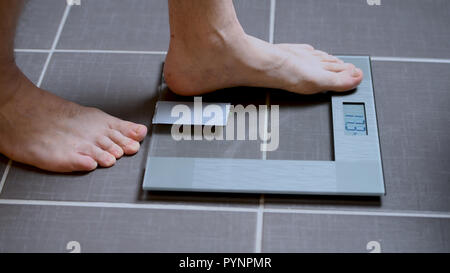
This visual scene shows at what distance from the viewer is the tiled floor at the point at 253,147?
0.91m

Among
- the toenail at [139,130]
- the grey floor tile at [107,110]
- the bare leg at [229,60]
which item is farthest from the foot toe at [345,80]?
the toenail at [139,130]

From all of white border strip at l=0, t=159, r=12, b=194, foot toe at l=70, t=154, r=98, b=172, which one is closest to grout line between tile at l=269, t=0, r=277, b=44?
foot toe at l=70, t=154, r=98, b=172

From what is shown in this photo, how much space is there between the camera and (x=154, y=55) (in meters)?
1.19

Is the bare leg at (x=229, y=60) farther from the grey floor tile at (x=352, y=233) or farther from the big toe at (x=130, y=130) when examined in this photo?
the grey floor tile at (x=352, y=233)

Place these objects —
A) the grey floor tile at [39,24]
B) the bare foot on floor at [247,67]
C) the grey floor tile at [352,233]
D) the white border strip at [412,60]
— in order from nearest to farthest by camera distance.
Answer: the grey floor tile at [352,233] → the bare foot on floor at [247,67] → the white border strip at [412,60] → the grey floor tile at [39,24]

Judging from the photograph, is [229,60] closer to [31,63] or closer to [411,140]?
[411,140]

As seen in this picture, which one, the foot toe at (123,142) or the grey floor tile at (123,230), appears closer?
the grey floor tile at (123,230)

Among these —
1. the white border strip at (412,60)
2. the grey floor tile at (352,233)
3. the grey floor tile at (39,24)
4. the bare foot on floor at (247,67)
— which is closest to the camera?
the grey floor tile at (352,233)

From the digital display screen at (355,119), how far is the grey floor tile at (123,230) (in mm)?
303

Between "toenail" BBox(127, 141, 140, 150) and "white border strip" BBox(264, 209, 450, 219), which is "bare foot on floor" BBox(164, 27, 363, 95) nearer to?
"toenail" BBox(127, 141, 140, 150)

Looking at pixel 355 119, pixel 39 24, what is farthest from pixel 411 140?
pixel 39 24

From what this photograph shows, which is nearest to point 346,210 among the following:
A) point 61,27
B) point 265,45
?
point 265,45
